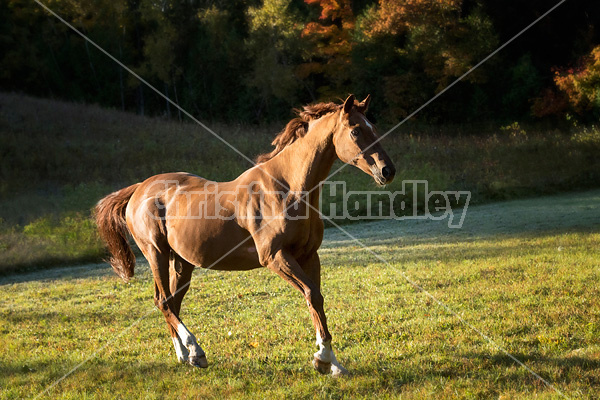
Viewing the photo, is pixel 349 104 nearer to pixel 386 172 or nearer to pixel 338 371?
pixel 386 172

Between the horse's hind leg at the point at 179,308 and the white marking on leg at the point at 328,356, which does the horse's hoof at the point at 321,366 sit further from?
the horse's hind leg at the point at 179,308

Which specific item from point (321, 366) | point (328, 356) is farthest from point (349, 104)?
point (321, 366)

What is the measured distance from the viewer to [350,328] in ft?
23.1

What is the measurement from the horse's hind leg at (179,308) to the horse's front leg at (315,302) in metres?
1.27

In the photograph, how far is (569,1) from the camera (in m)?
31.3

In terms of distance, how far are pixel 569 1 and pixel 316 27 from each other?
548 inches

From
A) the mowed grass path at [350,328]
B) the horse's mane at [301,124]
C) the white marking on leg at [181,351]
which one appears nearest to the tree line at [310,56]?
the mowed grass path at [350,328]

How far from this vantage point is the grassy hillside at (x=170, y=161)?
64.2ft

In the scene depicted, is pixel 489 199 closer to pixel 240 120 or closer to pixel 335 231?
pixel 335 231

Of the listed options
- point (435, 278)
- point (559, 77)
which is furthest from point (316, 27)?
point (435, 278)

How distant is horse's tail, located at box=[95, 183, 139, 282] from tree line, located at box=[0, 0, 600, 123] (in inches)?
928

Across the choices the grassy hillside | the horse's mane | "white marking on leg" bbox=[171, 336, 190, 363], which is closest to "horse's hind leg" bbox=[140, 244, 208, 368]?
"white marking on leg" bbox=[171, 336, 190, 363]

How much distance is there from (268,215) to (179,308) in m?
1.83

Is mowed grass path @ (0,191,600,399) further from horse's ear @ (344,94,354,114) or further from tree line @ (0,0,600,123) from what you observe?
tree line @ (0,0,600,123)
